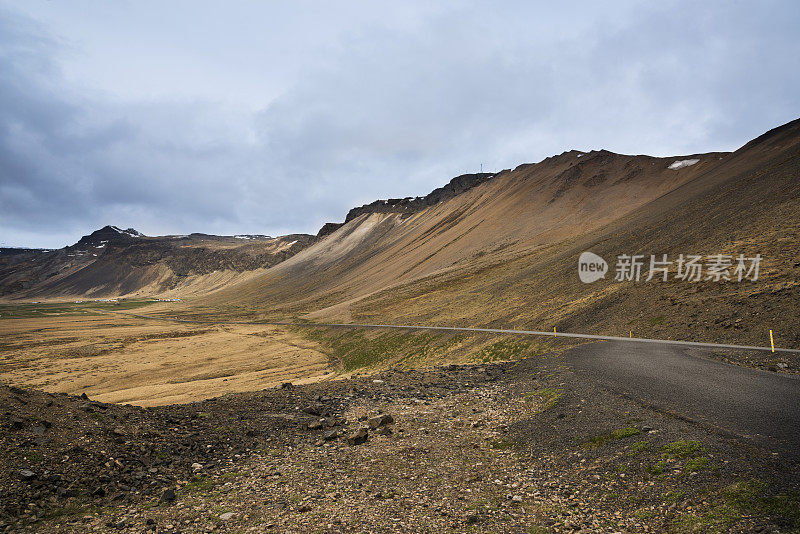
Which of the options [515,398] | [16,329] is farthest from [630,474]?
[16,329]

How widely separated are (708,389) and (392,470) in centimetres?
1230

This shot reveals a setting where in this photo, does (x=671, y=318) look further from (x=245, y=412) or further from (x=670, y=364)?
(x=245, y=412)

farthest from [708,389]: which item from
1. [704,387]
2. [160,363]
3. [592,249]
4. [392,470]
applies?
[160,363]

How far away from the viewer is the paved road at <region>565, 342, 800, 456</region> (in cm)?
1102

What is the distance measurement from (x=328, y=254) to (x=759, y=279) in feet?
551

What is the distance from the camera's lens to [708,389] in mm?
14922

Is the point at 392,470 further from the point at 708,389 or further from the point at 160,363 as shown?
the point at 160,363

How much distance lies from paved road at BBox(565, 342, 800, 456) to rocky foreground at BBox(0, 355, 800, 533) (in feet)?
3.28

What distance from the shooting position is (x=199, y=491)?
1070cm

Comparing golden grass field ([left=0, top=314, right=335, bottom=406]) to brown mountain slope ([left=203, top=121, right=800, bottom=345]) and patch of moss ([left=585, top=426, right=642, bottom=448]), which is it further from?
patch of moss ([left=585, top=426, right=642, bottom=448])

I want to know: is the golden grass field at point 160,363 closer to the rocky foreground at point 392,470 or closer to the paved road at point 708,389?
the rocky foreground at point 392,470

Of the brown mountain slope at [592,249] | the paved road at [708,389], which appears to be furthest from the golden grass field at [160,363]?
the paved road at [708,389]

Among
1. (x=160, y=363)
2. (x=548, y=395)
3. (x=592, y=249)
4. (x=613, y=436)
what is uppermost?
(x=592, y=249)

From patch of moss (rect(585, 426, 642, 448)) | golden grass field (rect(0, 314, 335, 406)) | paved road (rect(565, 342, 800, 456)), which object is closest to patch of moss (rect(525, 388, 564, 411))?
paved road (rect(565, 342, 800, 456))
